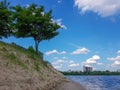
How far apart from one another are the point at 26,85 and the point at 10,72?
97.5 inches

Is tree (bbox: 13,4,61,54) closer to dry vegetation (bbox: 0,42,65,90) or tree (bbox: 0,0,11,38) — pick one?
tree (bbox: 0,0,11,38)

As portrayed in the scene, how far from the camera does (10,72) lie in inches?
1164

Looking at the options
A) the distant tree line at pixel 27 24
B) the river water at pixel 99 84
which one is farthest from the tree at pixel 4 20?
the river water at pixel 99 84

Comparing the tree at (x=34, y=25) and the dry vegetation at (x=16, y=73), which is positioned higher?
the tree at (x=34, y=25)

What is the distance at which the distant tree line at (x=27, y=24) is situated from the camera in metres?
58.5

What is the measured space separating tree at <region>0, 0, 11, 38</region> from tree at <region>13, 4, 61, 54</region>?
2.02m

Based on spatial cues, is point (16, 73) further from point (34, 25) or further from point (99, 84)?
point (99, 84)

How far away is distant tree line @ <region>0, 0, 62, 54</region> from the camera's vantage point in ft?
192

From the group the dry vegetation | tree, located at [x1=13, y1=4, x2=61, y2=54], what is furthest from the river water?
the dry vegetation

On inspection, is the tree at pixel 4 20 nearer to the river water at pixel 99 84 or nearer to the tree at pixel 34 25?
the tree at pixel 34 25

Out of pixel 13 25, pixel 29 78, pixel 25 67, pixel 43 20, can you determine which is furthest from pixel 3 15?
pixel 29 78

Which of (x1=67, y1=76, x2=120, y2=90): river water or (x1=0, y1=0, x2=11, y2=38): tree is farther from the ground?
(x1=0, y1=0, x2=11, y2=38): tree

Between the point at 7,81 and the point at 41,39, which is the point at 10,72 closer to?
the point at 7,81

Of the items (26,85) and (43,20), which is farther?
(43,20)
